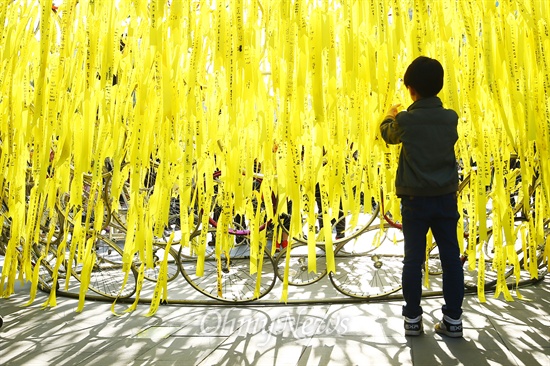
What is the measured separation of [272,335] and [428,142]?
99 centimetres

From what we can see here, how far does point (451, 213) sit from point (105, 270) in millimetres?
2845

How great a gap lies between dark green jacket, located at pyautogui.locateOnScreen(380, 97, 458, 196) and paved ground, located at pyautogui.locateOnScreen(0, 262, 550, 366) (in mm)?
590

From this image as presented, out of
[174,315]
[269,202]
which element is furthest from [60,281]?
[269,202]

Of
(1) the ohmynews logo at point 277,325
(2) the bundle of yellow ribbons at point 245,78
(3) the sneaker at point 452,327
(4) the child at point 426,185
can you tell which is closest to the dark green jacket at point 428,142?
(4) the child at point 426,185

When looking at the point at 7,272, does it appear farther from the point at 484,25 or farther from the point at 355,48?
the point at 484,25

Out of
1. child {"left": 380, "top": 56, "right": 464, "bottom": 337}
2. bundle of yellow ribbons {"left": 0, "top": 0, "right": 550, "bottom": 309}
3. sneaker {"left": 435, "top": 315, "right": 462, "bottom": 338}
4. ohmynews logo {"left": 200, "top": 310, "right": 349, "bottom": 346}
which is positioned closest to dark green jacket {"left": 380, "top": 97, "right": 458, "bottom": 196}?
child {"left": 380, "top": 56, "right": 464, "bottom": 337}

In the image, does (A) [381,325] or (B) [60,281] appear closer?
(A) [381,325]

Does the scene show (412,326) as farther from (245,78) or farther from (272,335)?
(245,78)

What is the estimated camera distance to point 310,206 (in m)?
1.58

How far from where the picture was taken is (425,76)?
164 cm

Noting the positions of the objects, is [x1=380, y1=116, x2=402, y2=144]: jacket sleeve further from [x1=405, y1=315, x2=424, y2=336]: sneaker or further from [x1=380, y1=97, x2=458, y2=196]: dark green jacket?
[x1=405, y1=315, x2=424, y2=336]: sneaker

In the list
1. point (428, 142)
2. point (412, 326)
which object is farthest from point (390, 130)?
point (412, 326)

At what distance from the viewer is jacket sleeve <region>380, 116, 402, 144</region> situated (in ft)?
5.47

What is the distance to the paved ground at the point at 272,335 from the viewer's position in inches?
64.2
